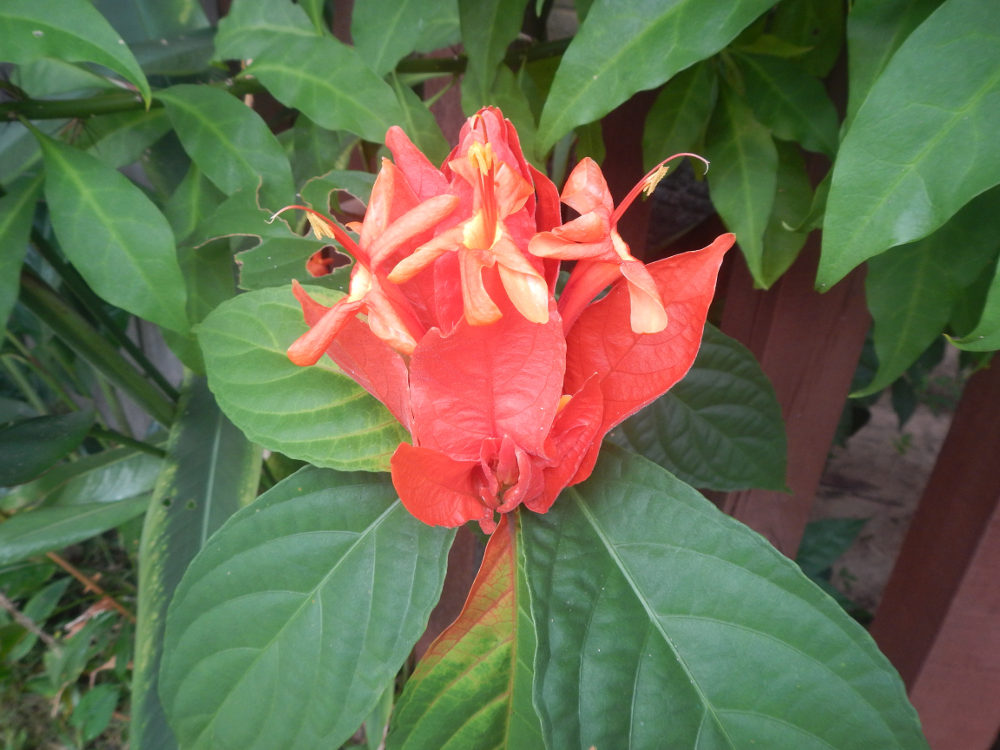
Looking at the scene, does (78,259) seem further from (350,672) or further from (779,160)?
(779,160)

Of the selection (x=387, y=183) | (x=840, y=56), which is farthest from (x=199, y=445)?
(x=840, y=56)

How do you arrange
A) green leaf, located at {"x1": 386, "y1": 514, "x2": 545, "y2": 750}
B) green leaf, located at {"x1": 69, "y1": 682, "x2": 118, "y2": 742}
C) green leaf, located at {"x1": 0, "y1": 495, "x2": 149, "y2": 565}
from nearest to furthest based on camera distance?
green leaf, located at {"x1": 386, "y1": 514, "x2": 545, "y2": 750}
green leaf, located at {"x1": 0, "y1": 495, "x2": 149, "y2": 565}
green leaf, located at {"x1": 69, "y1": 682, "x2": 118, "y2": 742}

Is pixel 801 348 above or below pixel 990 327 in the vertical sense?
below

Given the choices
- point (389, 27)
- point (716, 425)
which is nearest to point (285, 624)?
point (716, 425)

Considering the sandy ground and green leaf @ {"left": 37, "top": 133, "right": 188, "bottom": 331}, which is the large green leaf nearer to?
green leaf @ {"left": 37, "top": 133, "right": 188, "bottom": 331}

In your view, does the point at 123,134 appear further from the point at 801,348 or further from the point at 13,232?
the point at 801,348

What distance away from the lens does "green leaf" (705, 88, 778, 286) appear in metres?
0.51

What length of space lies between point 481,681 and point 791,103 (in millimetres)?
483

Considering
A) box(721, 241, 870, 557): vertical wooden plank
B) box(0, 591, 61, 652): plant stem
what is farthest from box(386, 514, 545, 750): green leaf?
box(0, 591, 61, 652): plant stem

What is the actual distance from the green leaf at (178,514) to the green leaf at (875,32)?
58 centimetres

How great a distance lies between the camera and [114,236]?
49 centimetres

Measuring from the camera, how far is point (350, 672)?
1.22 ft

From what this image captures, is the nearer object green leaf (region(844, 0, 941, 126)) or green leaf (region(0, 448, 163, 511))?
green leaf (region(844, 0, 941, 126))

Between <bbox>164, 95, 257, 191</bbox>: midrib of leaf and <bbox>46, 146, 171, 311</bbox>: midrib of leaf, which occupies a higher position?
<bbox>164, 95, 257, 191</bbox>: midrib of leaf
